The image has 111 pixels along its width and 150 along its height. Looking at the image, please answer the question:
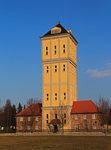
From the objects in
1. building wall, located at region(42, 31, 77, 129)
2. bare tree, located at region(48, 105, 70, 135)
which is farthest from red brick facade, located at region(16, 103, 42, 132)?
bare tree, located at region(48, 105, 70, 135)

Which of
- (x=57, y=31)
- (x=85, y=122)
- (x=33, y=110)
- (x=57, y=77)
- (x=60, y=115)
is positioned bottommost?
(x=85, y=122)

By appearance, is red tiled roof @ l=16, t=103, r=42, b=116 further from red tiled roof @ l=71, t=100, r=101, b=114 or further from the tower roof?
the tower roof

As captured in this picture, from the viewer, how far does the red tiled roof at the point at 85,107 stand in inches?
2596

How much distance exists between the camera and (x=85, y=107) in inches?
2672

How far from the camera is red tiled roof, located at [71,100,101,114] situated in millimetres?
65938

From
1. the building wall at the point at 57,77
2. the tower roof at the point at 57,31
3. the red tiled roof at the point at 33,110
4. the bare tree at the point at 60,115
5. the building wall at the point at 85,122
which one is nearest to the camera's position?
the building wall at the point at 85,122

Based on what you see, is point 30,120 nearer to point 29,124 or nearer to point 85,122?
point 29,124

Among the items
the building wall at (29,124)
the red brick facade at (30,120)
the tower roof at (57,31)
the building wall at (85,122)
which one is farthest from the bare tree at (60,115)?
the tower roof at (57,31)

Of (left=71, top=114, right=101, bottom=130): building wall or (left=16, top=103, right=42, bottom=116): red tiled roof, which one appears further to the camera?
(left=16, top=103, right=42, bottom=116): red tiled roof
